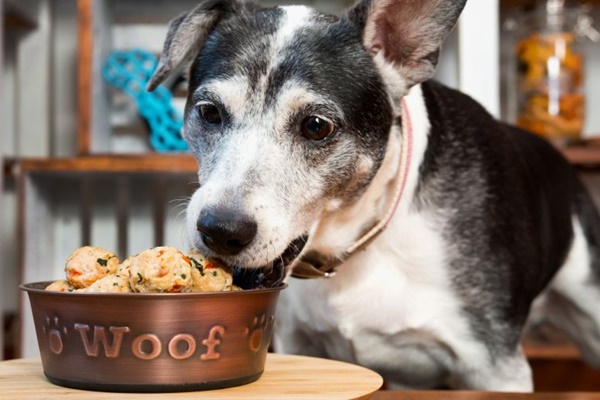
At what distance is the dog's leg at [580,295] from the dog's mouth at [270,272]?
90cm

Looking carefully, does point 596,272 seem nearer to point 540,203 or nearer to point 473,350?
point 540,203

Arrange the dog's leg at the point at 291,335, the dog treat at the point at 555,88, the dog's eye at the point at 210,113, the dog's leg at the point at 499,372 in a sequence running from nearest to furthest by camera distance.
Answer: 1. the dog's eye at the point at 210,113
2. the dog's leg at the point at 499,372
3. the dog's leg at the point at 291,335
4. the dog treat at the point at 555,88

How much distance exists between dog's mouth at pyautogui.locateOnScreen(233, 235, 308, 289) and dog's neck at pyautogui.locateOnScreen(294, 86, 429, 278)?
142mm

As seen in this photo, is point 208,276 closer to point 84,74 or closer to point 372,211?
point 372,211

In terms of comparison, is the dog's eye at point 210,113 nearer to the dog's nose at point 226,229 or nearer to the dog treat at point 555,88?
the dog's nose at point 226,229

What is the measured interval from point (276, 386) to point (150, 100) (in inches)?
66.3

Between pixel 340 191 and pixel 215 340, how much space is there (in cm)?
51

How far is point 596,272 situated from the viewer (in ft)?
6.30

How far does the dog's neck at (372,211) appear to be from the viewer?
4.55 feet

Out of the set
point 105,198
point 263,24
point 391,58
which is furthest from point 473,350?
point 105,198

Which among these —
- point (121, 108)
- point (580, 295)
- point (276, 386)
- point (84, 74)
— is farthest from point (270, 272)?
point (121, 108)

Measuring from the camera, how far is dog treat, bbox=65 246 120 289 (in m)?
0.92

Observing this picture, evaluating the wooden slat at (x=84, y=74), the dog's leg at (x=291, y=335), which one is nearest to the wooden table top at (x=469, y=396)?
the dog's leg at (x=291, y=335)

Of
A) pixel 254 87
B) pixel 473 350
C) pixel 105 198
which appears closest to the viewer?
pixel 254 87
